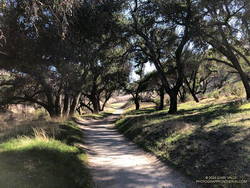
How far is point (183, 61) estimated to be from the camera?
15.9 metres

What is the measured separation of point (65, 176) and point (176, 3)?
12346 millimetres

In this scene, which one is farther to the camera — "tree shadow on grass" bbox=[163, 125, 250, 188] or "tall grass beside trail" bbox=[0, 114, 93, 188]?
"tree shadow on grass" bbox=[163, 125, 250, 188]

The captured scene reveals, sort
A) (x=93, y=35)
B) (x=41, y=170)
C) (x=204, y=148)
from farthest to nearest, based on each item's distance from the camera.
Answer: (x=93, y=35), (x=204, y=148), (x=41, y=170)

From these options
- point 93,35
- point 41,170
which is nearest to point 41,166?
point 41,170

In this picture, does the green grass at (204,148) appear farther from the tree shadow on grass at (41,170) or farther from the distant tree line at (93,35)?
the distant tree line at (93,35)

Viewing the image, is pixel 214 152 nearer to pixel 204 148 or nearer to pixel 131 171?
pixel 204 148

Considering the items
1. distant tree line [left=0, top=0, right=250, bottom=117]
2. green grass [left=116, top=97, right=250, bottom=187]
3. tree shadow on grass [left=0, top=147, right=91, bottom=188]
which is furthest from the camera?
distant tree line [left=0, top=0, right=250, bottom=117]

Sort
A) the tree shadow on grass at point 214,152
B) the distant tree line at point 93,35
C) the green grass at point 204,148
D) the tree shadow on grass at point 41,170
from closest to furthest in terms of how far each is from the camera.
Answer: the tree shadow on grass at point 41,170 < the tree shadow on grass at point 214,152 < the green grass at point 204,148 < the distant tree line at point 93,35

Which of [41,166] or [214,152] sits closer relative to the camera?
[41,166]

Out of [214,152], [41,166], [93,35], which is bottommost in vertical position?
[214,152]

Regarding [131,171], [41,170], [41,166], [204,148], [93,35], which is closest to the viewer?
[41,170]

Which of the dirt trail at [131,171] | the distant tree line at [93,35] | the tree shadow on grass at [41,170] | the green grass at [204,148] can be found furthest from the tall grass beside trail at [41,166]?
the distant tree line at [93,35]

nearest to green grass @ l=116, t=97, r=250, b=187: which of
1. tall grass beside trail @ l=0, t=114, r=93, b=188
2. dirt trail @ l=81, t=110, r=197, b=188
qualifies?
dirt trail @ l=81, t=110, r=197, b=188

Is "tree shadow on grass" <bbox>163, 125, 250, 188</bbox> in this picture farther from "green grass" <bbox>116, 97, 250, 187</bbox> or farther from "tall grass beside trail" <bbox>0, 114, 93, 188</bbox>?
"tall grass beside trail" <bbox>0, 114, 93, 188</bbox>
